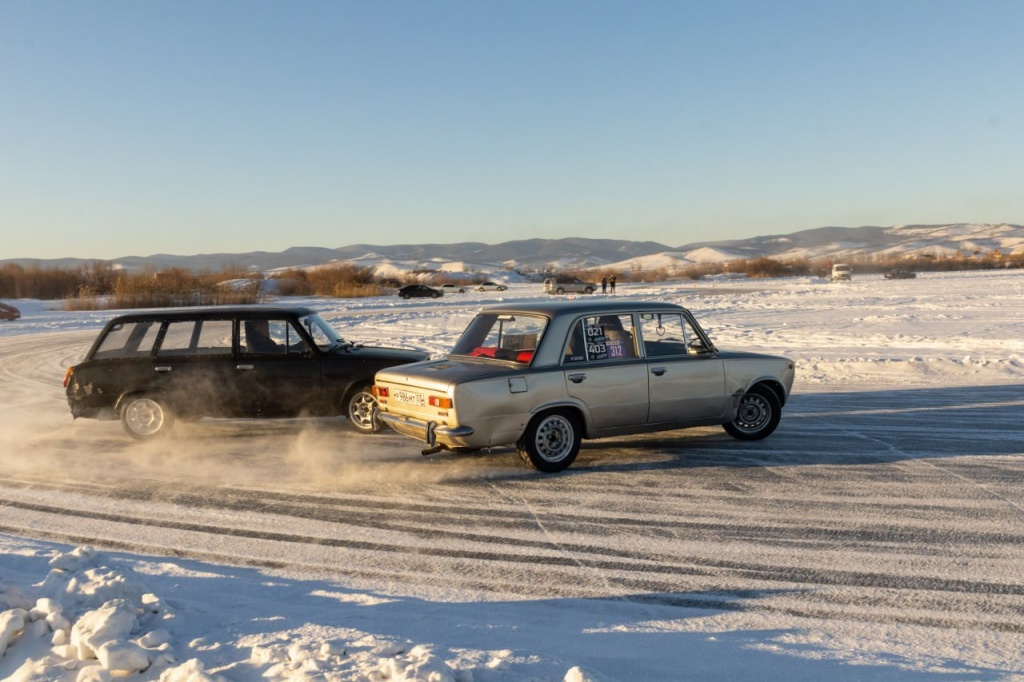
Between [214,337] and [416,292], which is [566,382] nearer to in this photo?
[214,337]

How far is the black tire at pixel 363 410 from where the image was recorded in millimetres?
10188

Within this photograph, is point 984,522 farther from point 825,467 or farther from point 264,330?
point 264,330

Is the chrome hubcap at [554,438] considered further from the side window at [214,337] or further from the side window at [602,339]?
the side window at [214,337]

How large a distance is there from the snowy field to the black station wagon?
403mm

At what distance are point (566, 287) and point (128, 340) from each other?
54.3 metres

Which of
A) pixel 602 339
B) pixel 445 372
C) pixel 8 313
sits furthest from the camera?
pixel 8 313

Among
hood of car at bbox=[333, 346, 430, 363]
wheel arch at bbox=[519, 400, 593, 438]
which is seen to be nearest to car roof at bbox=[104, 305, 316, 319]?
hood of car at bbox=[333, 346, 430, 363]

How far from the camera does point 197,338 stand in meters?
10.1

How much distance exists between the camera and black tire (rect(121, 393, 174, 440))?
9.84 meters

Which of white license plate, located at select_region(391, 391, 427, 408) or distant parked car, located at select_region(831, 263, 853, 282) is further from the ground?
distant parked car, located at select_region(831, 263, 853, 282)

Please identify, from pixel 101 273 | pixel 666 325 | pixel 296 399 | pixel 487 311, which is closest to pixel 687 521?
pixel 666 325

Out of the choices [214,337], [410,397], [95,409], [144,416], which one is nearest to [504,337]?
[410,397]

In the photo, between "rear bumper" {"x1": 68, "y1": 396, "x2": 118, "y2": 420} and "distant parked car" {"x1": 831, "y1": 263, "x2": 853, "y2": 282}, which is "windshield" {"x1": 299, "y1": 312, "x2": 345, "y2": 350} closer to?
"rear bumper" {"x1": 68, "y1": 396, "x2": 118, "y2": 420}

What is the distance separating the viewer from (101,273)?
187 ft
